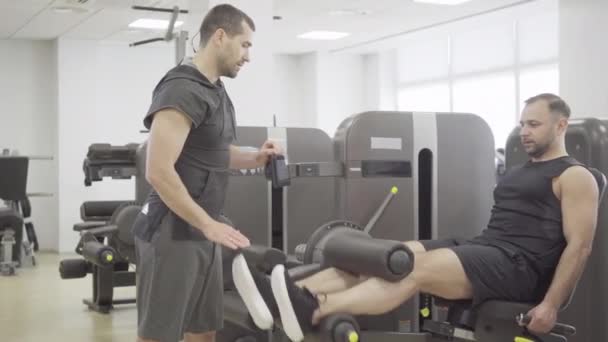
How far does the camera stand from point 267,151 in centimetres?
258

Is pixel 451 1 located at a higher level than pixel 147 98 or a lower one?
higher

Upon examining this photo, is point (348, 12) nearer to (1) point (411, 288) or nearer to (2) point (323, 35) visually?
(2) point (323, 35)

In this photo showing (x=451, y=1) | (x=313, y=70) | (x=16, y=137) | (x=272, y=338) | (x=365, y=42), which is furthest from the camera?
(x=313, y=70)

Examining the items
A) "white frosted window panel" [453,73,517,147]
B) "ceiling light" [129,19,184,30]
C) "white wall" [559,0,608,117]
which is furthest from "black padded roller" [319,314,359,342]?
"white frosted window panel" [453,73,517,147]

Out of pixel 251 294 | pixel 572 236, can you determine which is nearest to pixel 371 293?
pixel 251 294

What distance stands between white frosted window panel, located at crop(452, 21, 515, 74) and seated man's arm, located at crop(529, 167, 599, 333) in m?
7.15

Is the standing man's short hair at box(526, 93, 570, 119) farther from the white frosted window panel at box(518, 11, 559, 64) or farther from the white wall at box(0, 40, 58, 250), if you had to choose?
the white wall at box(0, 40, 58, 250)

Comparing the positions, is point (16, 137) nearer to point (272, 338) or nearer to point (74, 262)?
point (74, 262)

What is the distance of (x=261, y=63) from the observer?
17.5 ft

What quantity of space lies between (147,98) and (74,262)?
5407 millimetres

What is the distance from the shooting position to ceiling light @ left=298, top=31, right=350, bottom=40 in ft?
33.5

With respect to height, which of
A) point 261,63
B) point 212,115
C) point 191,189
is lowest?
point 191,189

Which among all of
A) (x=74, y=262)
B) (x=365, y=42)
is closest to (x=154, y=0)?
(x=74, y=262)

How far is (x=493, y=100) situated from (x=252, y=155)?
7.97m
